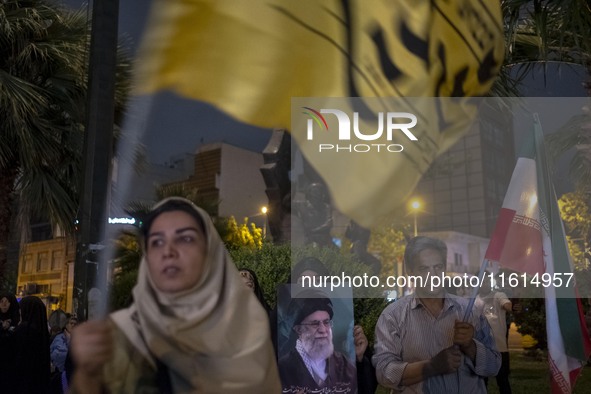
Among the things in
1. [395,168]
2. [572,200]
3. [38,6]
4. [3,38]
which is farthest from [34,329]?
[572,200]

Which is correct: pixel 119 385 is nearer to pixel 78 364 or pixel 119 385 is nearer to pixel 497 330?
pixel 78 364

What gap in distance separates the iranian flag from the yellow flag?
313 millimetres

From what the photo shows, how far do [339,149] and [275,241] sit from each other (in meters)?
0.40

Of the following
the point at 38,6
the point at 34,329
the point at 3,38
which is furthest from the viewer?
the point at 38,6

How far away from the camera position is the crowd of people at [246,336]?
220 centimetres

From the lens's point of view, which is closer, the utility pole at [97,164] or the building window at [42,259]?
the utility pole at [97,164]

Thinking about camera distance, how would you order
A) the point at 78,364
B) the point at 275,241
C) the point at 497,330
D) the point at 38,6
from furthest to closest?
the point at 38,6 < the point at 497,330 < the point at 275,241 < the point at 78,364

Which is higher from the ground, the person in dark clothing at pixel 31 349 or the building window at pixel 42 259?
the building window at pixel 42 259

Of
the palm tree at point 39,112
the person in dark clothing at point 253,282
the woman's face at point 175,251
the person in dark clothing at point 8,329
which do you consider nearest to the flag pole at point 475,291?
the person in dark clothing at point 253,282

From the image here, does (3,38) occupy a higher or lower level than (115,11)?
higher

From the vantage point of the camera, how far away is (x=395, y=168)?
247 centimetres

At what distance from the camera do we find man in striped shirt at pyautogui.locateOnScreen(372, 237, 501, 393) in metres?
2.58

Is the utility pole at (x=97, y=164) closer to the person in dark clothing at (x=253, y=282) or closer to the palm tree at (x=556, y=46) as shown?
the person in dark clothing at (x=253, y=282)

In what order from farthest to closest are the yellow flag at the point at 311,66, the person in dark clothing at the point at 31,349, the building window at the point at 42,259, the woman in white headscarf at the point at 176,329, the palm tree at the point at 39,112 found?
the building window at the point at 42,259, the person in dark clothing at the point at 31,349, the palm tree at the point at 39,112, the yellow flag at the point at 311,66, the woman in white headscarf at the point at 176,329
